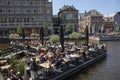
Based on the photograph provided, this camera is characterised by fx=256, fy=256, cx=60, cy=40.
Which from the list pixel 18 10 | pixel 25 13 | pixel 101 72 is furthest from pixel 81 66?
pixel 18 10

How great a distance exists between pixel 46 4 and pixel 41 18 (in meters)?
5.43

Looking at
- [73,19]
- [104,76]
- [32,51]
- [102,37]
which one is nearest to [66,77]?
[104,76]

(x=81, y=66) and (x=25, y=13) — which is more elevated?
(x=25, y=13)

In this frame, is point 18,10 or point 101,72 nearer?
point 101,72

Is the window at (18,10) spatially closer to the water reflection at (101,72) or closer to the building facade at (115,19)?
the building facade at (115,19)

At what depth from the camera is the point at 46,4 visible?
9344cm

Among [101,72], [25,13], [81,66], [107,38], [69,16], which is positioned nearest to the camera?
[101,72]

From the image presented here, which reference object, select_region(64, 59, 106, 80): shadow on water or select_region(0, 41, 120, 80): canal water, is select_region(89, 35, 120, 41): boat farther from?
select_region(64, 59, 106, 80): shadow on water

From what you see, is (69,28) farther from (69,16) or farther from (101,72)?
(101,72)

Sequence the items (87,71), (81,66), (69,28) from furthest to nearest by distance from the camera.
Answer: (69,28), (81,66), (87,71)

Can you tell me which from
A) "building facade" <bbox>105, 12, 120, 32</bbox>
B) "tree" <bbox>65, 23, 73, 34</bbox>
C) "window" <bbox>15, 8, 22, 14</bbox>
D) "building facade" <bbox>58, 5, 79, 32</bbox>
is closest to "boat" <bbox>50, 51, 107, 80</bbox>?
"tree" <bbox>65, 23, 73, 34</bbox>

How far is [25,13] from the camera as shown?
3620 inches

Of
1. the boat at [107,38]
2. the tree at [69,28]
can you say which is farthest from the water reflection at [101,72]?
the tree at [69,28]

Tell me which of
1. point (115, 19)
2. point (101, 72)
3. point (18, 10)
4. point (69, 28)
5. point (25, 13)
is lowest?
point (101, 72)
